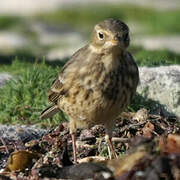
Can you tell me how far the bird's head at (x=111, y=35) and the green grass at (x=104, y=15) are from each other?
630 inches

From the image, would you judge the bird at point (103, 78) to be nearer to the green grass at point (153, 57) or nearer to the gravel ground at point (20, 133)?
the gravel ground at point (20, 133)

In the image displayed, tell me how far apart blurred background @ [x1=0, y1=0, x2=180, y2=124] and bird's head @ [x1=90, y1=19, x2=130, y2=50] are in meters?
2.68

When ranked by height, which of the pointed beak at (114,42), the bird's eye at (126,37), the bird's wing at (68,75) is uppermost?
the bird's eye at (126,37)

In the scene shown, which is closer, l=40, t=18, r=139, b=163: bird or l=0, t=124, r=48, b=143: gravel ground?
l=40, t=18, r=139, b=163: bird

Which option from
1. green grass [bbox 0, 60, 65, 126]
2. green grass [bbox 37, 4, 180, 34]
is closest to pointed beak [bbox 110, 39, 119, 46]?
green grass [bbox 0, 60, 65, 126]

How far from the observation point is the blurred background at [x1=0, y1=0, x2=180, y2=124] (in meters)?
9.35

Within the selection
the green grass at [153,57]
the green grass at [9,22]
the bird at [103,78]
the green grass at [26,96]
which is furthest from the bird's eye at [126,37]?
the green grass at [9,22]

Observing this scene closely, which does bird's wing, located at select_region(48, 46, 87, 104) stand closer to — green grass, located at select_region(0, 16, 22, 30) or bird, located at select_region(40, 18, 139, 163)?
bird, located at select_region(40, 18, 139, 163)

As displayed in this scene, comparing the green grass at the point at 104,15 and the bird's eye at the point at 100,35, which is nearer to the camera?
the bird's eye at the point at 100,35

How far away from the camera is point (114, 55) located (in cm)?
596

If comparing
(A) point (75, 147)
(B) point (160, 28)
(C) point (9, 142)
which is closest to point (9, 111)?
(C) point (9, 142)

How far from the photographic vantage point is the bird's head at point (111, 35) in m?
5.76

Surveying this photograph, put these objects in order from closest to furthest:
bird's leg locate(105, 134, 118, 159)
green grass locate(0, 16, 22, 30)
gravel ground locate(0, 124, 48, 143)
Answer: bird's leg locate(105, 134, 118, 159) < gravel ground locate(0, 124, 48, 143) < green grass locate(0, 16, 22, 30)

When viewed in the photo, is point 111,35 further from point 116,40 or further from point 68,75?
point 68,75
